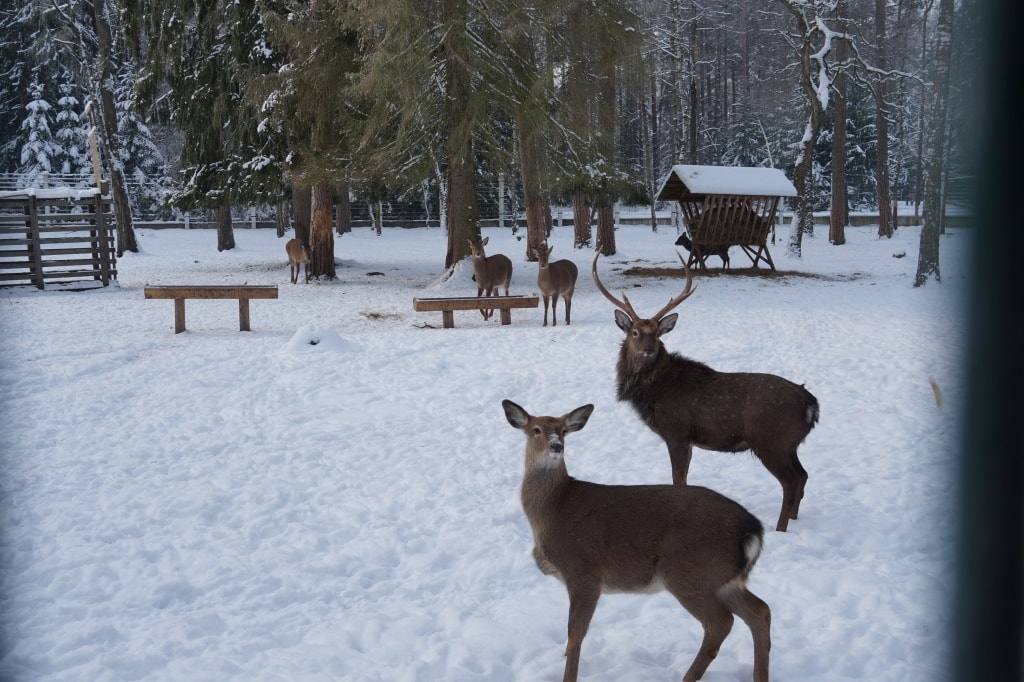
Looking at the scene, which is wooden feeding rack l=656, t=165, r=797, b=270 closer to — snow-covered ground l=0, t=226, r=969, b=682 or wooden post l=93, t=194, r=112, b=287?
snow-covered ground l=0, t=226, r=969, b=682

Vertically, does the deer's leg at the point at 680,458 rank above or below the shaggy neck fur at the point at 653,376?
below

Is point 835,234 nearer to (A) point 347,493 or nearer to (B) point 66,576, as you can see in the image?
(A) point 347,493

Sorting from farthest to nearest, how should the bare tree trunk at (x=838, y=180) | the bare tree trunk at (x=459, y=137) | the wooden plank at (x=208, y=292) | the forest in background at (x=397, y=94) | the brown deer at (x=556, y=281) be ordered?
the bare tree trunk at (x=838, y=180) → the forest in background at (x=397, y=94) → the bare tree trunk at (x=459, y=137) → the brown deer at (x=556, y=281) → the wooden plank at (x=208, y=292)

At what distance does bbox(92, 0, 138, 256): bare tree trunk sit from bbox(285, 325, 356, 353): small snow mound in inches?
720

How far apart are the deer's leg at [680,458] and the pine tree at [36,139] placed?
3328 centimetres

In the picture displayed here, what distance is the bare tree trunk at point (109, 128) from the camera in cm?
2498

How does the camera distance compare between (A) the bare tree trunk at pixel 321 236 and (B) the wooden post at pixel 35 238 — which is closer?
(B) the wooden post at pixel 35 238

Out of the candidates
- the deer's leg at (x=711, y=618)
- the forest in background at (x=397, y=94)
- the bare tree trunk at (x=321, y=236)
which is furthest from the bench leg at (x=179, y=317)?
the deer's leg at (x=711, y=618)

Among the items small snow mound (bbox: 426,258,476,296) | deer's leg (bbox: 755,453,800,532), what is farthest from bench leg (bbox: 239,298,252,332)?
deer's leg (bbox: 755,453,800,532)

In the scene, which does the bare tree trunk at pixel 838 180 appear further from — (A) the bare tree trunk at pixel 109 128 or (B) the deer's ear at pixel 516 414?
(B) the deer's ear at pixel 516 414

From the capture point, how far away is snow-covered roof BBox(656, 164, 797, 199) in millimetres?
19375

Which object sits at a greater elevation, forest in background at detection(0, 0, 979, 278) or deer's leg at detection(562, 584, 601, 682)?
forest in background at detection(0, 0, 979, 278)

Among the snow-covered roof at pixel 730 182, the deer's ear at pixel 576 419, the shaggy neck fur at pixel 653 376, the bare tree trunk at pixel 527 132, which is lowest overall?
the shaggy neck fur at pixel 653 376

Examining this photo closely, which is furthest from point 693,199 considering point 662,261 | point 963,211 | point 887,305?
point 963,211
